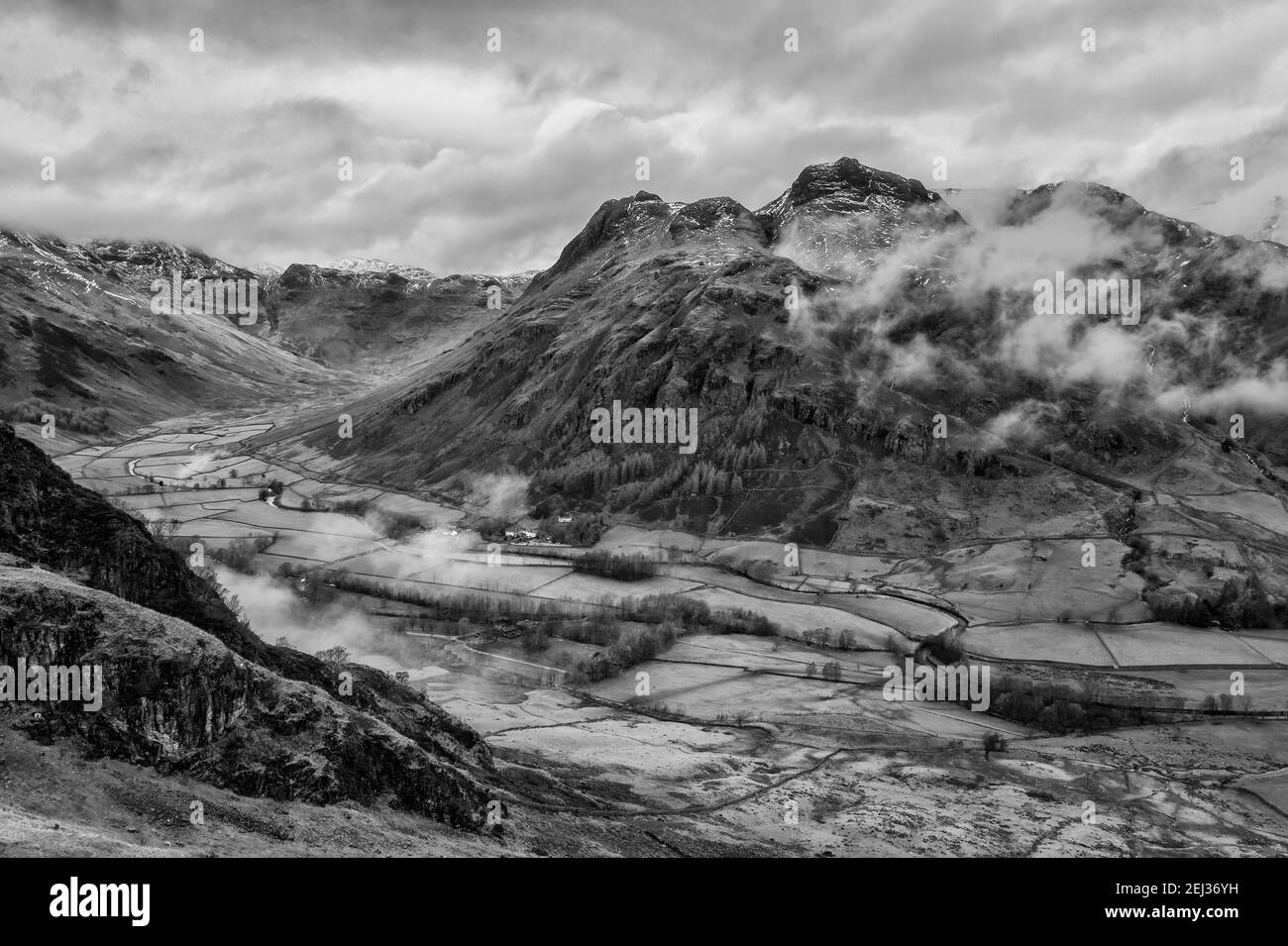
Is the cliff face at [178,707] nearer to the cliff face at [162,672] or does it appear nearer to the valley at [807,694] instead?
the cliff face at [162,672]

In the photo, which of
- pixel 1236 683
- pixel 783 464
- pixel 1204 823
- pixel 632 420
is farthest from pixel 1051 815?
pixel 632 420

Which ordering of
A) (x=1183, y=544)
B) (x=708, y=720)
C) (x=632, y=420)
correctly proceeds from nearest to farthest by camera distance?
(x=708, y=720) → (x=1183, y=544) → (x=632, y=420)

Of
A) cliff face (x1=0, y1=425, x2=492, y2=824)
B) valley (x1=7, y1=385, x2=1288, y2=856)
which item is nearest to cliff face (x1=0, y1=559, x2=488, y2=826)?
cliff face (x1=0, y1=425, x2=492, y2=824)

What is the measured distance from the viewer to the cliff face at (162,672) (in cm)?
2606

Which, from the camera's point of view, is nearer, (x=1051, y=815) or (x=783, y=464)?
(x=1051, y=815)

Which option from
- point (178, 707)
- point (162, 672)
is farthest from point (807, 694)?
point (162, 672)

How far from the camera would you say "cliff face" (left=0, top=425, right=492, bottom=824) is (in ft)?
85.5

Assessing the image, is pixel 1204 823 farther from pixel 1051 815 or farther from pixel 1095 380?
pixel 1095 380

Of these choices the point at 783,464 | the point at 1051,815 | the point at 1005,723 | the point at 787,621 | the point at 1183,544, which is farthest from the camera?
the point at 783,464

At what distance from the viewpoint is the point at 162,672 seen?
1054 inches

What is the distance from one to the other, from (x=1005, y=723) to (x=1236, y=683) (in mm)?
28643

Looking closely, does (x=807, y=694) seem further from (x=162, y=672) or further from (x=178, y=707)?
(x=162, y=672)

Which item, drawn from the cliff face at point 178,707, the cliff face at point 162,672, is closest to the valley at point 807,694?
the cliff face at point 178,707
